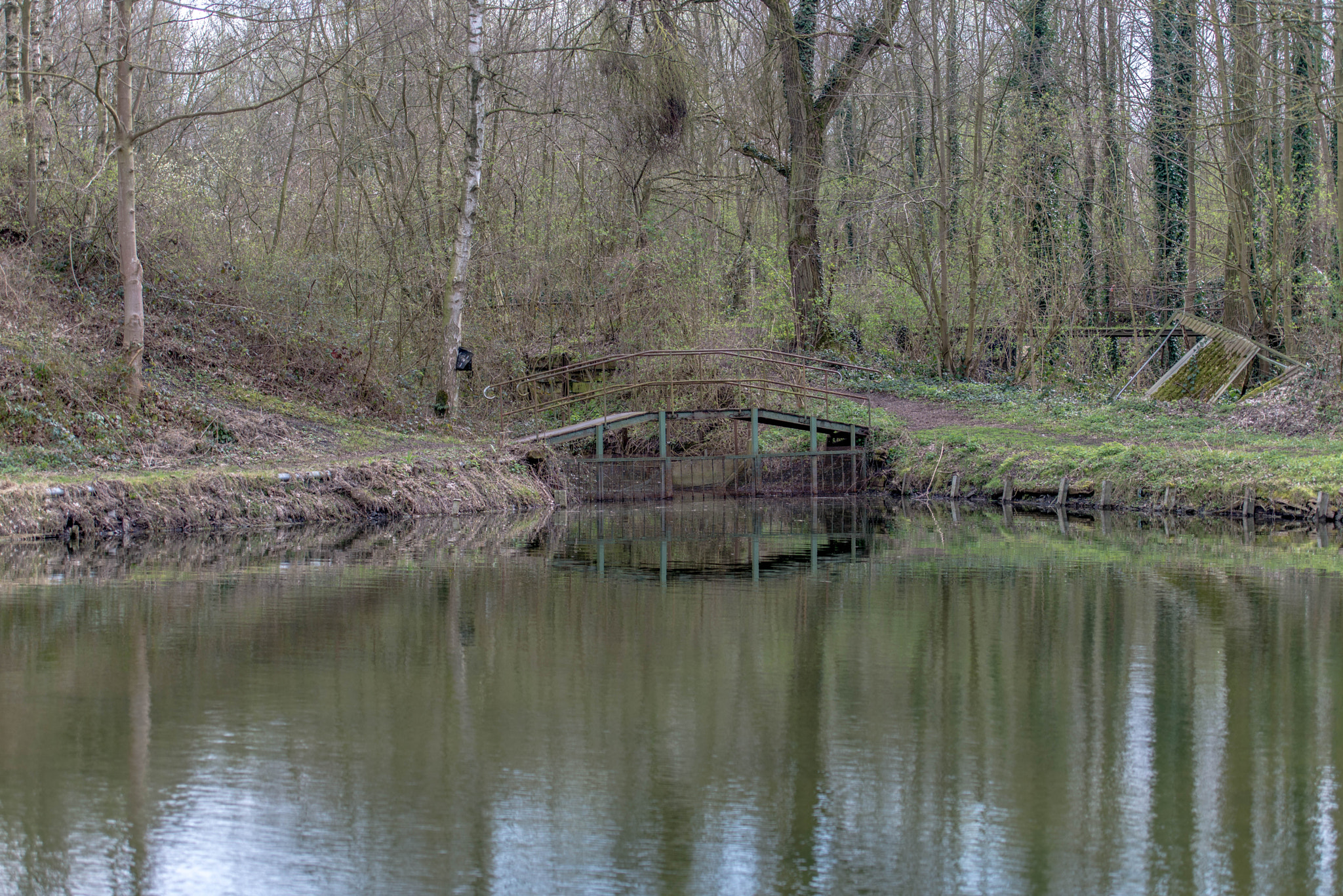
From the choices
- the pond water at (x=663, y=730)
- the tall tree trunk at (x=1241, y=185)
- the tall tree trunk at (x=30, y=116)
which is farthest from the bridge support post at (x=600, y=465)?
the tall tree trunk at (x=1241, y=185)

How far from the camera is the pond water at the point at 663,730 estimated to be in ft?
18.6

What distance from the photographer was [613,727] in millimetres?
7691

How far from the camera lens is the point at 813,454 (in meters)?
24.3

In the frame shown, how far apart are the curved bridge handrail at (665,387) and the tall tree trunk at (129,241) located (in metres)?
6.74

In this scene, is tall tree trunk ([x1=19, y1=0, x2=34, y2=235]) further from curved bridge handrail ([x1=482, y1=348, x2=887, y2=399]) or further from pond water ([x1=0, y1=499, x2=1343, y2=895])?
pond water ([x1=0, y1=499, x2=1343, y2=895])

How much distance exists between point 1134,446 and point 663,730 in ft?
54.0

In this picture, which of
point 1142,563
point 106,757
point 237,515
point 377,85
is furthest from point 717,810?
point 377,85

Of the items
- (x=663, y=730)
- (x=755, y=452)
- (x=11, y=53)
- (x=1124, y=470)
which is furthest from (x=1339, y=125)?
(x=11, y=53)

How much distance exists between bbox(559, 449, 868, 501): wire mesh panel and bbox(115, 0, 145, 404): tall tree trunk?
28.1 ft

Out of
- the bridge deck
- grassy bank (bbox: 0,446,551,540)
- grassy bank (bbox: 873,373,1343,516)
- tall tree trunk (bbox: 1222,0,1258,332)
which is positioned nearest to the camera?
grassy bank (bbox: 0,446,551,540)

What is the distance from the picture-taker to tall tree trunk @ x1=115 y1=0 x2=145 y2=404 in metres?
19.0

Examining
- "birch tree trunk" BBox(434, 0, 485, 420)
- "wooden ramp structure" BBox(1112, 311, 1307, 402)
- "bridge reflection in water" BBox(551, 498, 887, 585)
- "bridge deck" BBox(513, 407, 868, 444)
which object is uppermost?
"birch tree trunk" BBox(434, 0, 485, 420)

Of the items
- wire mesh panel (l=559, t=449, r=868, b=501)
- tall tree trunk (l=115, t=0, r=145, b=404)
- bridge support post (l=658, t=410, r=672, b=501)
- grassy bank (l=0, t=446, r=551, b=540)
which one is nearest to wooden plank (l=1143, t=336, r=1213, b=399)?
wire mesh panel (l=559, t=449, r=868, b=501)

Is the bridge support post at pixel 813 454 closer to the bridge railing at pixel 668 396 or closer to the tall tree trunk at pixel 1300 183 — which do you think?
the bridge railing at pixel 668 396
